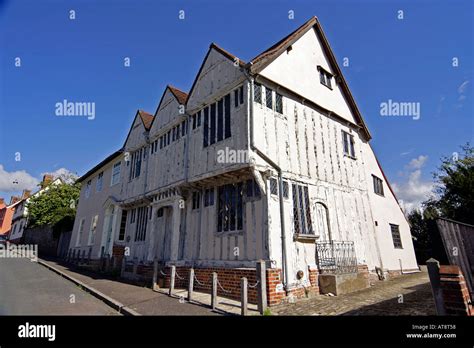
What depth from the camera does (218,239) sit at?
9.25 meters

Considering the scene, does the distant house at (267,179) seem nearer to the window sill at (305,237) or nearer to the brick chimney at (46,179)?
the window sill at (305,237)

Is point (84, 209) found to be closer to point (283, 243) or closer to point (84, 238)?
point (84, 238)

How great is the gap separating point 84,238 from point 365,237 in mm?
19531

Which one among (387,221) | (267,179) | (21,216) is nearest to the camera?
(267,179)

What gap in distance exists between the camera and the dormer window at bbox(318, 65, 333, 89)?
1265 cm

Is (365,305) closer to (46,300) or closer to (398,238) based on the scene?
(46,300)

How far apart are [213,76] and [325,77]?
5.91 m

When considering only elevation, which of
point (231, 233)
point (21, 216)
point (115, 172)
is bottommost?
point (231, 233)

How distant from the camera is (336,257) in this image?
32.0 feet

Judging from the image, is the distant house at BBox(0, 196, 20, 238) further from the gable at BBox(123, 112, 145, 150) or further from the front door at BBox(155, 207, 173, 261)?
the front door at BBox(155, 207, 173, 261)

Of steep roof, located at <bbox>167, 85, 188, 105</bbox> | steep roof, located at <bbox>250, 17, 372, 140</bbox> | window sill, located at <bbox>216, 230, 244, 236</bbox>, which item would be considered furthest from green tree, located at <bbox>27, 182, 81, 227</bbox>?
steep roof, located at <bbox>250, 17, 372, 140</bbox>

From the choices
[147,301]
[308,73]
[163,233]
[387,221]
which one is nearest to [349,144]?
[308,73]
